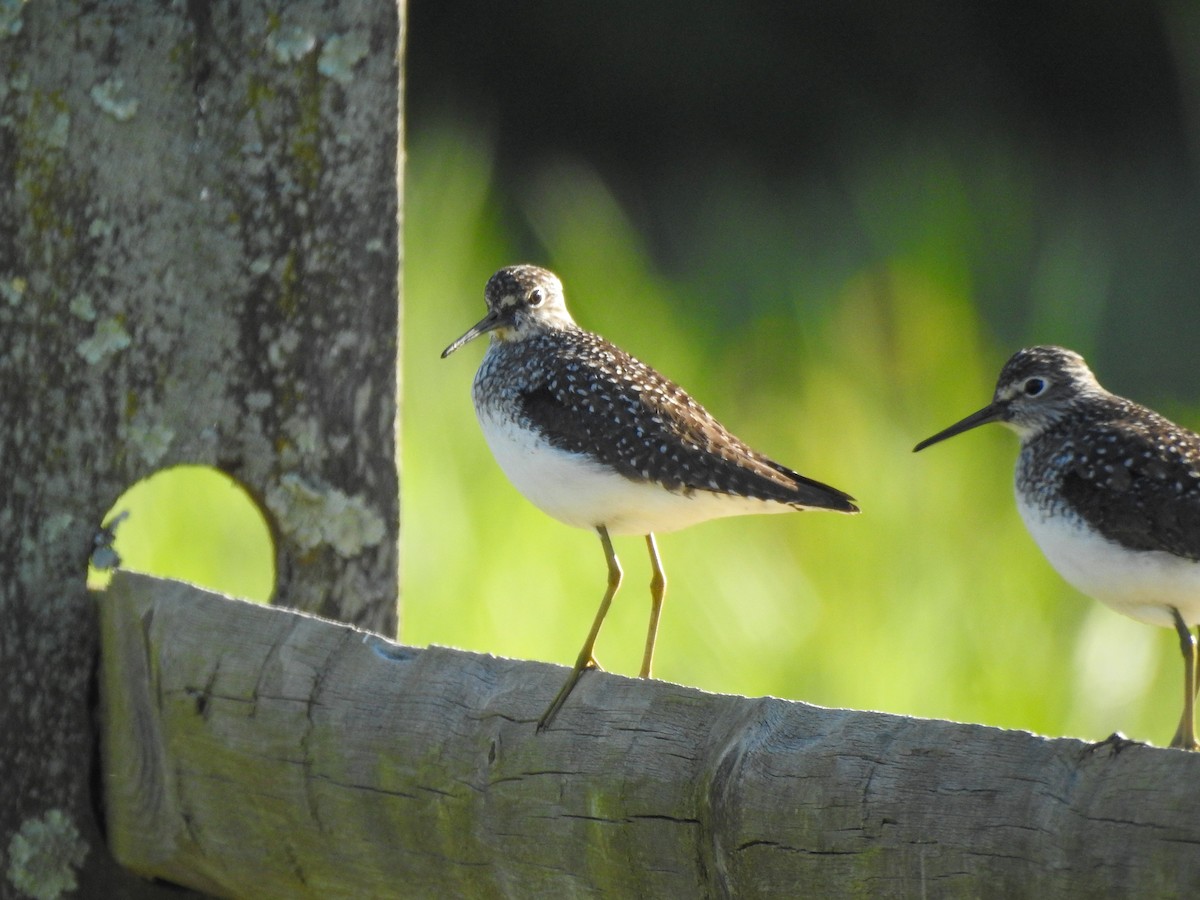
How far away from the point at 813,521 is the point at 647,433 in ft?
6.05

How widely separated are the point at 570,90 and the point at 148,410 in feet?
22.3

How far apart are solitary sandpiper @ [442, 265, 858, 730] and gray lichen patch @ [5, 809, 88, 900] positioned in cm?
98

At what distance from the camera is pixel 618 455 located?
8.97 ft

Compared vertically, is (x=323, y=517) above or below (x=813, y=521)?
below

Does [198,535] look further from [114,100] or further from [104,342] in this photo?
[114,100]

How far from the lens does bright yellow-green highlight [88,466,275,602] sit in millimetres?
4059

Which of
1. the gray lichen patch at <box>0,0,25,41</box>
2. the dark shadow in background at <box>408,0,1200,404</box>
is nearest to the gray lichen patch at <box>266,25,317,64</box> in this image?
the gray lichen patch at <box>0,0,25,41</box>

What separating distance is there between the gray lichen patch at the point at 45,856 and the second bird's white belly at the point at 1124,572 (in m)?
1.81


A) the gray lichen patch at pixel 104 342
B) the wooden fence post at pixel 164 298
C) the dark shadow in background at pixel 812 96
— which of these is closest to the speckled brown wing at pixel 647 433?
the wooden fence post at pixel 164 298

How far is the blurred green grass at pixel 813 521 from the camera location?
3.94m

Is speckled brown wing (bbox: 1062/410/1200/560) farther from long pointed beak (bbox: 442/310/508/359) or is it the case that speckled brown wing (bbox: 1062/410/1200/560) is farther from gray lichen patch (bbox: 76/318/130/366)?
gray lichen patch (bbox: 76/318/130/366)

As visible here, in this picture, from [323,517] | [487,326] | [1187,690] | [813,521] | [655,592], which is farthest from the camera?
[813,521]

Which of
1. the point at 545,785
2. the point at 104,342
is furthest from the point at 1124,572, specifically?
the point at 104,342

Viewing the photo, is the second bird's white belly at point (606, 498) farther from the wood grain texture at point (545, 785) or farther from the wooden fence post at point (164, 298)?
the wood grain texture at point (545, 785)
